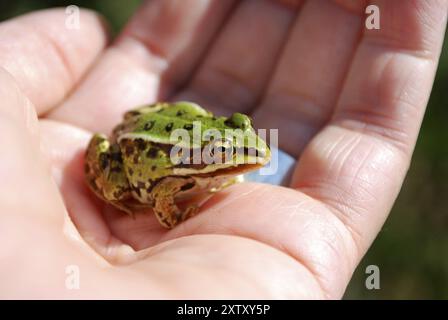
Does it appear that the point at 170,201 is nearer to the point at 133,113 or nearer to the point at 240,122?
the point at 240,122

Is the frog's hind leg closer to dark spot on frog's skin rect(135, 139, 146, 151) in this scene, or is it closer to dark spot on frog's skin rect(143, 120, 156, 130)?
dark spot on frog's skin rect(135, 139, 146, 151)

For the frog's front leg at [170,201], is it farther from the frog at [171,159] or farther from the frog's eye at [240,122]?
the frog's eye at [240,122]

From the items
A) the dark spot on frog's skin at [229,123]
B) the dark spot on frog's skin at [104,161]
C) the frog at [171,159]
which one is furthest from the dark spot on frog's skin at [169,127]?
the dark spot on frog's skin at [104,161]

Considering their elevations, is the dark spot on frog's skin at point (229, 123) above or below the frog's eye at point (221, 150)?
above

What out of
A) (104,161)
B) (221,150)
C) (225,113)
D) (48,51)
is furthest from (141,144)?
(48,51)

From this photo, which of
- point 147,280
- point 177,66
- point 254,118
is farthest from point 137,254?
point 177,66
